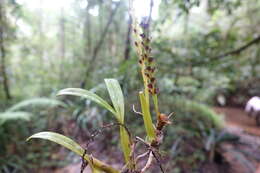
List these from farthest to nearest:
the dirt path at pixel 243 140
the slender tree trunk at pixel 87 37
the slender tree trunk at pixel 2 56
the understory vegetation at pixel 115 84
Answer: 1. the slender tree trunk at pixel 87 37
2. the slender tree trunk at pixel 2 56
3. the dirt path at pixel 243 140
4. the understory vegetation at pixel 115 84

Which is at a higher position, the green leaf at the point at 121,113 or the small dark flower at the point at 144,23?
the small dark flower at the point at 144,23

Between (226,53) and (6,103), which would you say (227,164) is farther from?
(6,103)

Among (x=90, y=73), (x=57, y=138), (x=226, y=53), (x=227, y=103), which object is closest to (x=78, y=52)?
(x=90, y=73)

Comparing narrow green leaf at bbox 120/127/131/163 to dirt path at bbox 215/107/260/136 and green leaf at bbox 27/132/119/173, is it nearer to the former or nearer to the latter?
green leaf at bbox 27/132/119/173

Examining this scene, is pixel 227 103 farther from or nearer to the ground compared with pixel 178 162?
nearer to the ground

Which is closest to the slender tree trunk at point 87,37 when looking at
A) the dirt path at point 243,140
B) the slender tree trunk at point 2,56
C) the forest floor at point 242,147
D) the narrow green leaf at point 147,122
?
the slender tree trunk at point 2,56

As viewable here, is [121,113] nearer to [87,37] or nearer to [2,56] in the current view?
[2,56]

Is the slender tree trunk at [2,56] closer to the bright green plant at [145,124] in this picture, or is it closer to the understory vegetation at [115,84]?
the understory vegetation at [115,84]

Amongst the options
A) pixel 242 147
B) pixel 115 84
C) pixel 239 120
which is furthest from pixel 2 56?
pixel 239 120
